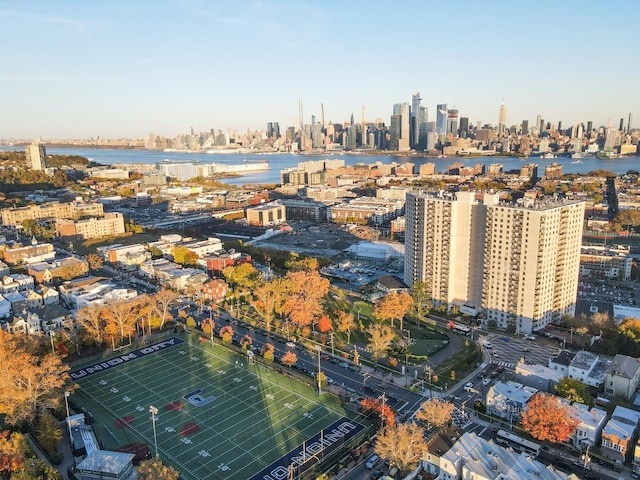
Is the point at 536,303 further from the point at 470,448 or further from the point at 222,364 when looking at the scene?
the point at 222,364

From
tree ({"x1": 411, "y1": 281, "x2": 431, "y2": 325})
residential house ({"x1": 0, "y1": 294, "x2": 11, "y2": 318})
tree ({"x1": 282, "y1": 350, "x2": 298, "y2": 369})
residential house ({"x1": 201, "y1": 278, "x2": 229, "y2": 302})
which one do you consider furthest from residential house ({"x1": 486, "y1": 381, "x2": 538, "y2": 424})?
residential house ({"x1": 0, "y1": 294, "x2": 11, "y2": 318})

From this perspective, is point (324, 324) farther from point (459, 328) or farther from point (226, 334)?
point (459, 328)

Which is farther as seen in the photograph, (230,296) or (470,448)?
(230,296)

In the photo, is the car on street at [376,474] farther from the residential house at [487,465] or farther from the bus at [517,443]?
the bus at [517,443]

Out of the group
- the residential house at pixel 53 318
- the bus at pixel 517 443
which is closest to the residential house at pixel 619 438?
the bus at pixel 517 443

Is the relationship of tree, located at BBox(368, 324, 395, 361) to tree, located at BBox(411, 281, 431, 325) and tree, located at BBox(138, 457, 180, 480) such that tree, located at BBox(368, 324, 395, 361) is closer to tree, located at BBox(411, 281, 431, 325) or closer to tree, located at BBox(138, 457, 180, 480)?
tree, located at BBox(411, 281, 431, 325)

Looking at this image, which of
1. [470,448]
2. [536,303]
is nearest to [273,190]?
[536,303]
